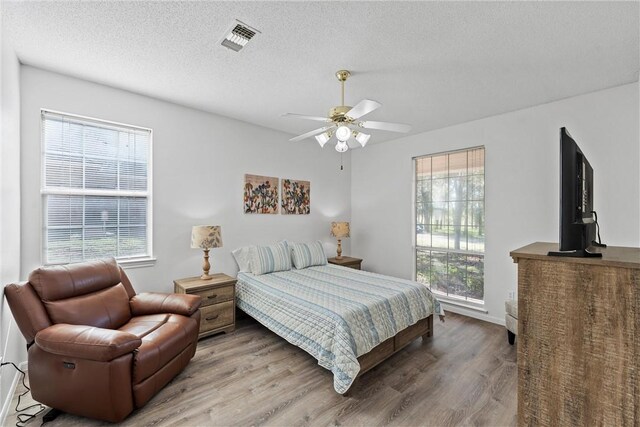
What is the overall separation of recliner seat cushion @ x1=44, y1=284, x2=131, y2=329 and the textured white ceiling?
77.9 inches

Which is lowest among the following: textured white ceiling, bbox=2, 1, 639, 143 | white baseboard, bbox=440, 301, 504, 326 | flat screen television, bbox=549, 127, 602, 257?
white baseboard, bbox=440, 301, 504, 326

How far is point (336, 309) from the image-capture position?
7.89 feet

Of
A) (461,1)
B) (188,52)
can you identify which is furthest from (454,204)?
(188,52)

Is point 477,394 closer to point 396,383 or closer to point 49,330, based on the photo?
point 396,383

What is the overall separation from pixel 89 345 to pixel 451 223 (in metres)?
4.19

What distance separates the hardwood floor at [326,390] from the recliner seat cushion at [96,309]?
630 mm

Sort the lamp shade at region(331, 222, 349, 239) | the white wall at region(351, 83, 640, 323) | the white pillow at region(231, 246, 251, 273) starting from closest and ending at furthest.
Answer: the white wall at region(351, 83, 640, 323) → the white pillow at region(231, 246, 251, 273) → the lamp shade at region(331, 222, 349, 239)

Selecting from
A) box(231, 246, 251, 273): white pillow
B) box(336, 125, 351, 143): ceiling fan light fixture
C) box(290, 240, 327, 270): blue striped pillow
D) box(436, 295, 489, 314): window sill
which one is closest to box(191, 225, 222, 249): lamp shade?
box(231, 246, 251, 273): white pillow

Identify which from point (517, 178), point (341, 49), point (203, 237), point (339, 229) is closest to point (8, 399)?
point (203, 237)

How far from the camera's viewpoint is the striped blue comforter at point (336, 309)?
2.22m

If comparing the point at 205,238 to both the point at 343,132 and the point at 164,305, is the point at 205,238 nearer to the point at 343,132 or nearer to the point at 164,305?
the point at 164,305

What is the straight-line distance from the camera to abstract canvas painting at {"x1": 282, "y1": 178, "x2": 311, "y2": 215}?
4430 mm

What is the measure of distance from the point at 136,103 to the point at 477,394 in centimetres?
427

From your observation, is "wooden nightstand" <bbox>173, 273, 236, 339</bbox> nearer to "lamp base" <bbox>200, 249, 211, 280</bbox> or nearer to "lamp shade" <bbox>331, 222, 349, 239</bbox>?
"lamp base" <bbox>200, 249, 211, 280</bbox>
